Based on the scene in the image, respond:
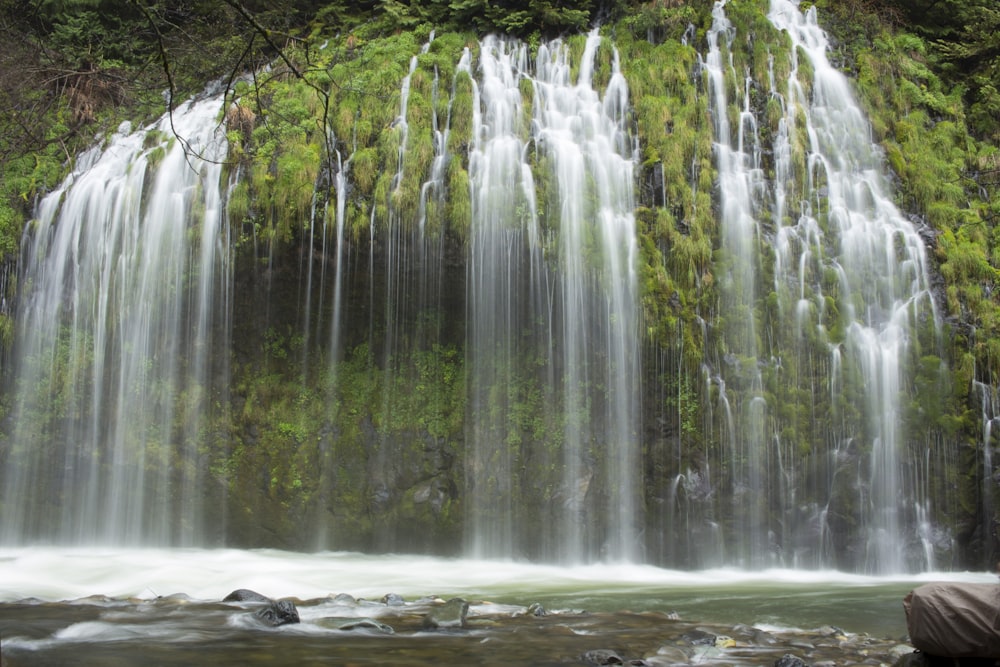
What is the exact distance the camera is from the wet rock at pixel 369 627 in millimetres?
5926

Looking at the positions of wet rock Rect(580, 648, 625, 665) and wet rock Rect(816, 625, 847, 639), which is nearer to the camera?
wet rock Rect(580, 648, 625, 665)

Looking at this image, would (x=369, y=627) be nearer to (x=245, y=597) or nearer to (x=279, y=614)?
(x=279, y=614)

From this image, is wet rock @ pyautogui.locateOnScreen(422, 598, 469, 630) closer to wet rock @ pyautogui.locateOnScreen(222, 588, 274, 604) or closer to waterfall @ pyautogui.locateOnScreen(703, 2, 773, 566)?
wet rock @ pyautogui.locateOnScreen(222, 588, 274, 604)

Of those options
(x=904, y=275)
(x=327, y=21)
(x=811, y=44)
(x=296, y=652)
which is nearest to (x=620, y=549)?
(x=904, y=275)

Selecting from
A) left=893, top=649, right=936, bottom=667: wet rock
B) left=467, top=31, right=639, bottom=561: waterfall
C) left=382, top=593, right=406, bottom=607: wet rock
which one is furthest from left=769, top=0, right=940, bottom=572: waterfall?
left=893, top=649, right=936, bottom=667: wet rock

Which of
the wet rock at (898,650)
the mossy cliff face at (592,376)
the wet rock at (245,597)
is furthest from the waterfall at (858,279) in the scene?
the wet rock at (245,597)

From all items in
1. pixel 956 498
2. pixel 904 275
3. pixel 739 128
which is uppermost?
pixel 739 128

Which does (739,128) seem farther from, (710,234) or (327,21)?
Answer: (327,21)

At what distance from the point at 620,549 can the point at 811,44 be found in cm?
913

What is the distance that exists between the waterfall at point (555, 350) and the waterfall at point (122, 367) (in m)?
3.89

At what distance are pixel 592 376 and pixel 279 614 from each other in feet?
19.3

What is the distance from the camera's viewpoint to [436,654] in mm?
5230

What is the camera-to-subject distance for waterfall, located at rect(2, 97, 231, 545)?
1177cm

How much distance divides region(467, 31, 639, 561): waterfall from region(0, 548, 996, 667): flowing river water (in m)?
0.73
